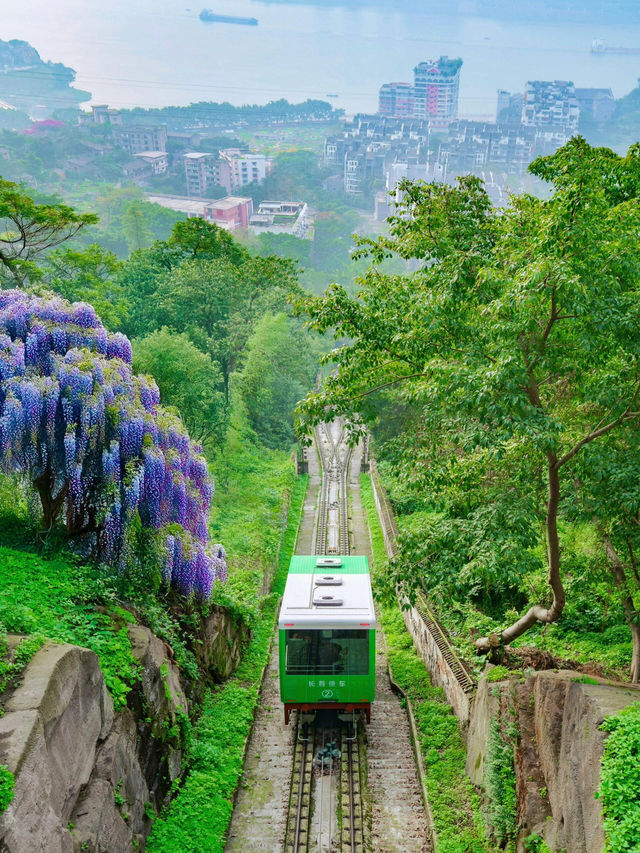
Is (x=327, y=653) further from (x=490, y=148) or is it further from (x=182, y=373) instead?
(x=490, y=148)

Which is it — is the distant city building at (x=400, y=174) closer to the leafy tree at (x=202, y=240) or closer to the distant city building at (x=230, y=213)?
the distant city building at (x=230, y=213)

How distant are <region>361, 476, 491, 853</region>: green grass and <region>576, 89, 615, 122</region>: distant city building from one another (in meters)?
174

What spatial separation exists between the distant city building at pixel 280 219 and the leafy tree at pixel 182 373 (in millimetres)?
67128

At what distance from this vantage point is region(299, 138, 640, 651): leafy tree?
9.36 metres

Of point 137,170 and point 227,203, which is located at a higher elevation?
point 137,170

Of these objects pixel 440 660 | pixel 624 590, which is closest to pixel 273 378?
pixel 440 660

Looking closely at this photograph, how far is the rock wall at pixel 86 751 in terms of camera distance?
24.3 ft

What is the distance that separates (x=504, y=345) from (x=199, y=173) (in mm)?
114618

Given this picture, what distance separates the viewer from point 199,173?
115 meters

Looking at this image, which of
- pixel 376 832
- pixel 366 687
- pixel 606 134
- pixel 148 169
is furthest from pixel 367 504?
pixel 606 134

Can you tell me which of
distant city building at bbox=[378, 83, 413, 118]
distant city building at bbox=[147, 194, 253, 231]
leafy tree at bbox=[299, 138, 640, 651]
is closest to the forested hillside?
leafy tree at bbox=[299, 138, 640, 651]

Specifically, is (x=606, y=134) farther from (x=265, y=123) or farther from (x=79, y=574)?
(x=79, y=574)

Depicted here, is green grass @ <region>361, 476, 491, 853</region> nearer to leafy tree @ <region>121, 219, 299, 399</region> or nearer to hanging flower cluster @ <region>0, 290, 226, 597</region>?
hanging flower cluster @ <region>0, 290, 226, 597</region>

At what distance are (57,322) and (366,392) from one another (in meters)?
5.42
